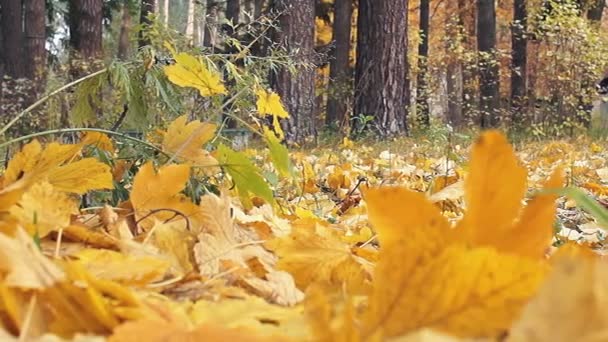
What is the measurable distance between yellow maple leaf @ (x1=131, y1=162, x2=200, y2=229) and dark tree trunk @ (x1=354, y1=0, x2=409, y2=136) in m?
7.43

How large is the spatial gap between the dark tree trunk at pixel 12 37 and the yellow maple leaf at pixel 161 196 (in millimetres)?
13051

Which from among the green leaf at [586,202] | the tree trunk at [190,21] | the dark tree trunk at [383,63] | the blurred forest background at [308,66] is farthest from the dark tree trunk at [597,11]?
the green leaf at [586,202]

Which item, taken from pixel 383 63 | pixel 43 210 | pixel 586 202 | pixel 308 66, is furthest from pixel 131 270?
pixel 383 63

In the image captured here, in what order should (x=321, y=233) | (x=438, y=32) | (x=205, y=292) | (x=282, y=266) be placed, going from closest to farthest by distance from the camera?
(x=205, y=292) < (x=282, y=266) < (x=321, y=233) < (x=438, y=32)

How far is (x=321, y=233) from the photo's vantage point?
2.84 ft

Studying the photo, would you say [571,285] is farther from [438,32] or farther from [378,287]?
[438,32]

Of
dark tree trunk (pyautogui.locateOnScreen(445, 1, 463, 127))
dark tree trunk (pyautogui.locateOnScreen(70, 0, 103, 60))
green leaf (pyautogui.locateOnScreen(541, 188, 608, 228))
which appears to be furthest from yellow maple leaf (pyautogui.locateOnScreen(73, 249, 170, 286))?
dark tree trunk (pyautogui.locateOnScreen(445, 1, 463, 127))

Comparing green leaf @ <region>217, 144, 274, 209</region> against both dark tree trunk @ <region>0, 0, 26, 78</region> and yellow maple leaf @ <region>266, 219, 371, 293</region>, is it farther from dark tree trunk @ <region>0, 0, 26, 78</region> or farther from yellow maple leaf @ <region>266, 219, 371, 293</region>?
dark tree trunk @ <region>0, 0, 26, 78</region>

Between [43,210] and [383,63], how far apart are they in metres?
8.00

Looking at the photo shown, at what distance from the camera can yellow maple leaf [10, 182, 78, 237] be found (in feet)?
2.11

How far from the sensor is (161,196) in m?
0.85

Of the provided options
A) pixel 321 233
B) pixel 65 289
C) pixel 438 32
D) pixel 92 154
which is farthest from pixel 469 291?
pixel 438 32

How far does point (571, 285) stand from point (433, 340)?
0.05m

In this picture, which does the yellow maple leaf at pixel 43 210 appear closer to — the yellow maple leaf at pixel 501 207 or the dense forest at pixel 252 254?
the dense forest at pixel 252 254
